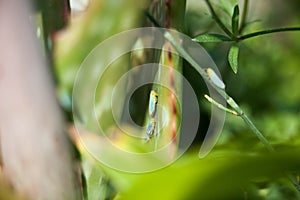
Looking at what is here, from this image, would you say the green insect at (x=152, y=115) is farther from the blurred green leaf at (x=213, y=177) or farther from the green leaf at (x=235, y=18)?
the blurred green leaf at (x=213, y=177)

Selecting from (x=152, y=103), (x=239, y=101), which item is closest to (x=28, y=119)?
(x=152, y=103)

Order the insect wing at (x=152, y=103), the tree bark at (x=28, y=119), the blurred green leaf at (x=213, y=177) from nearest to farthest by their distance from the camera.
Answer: the blurred green leaf at (x=213, y=177)
the tree bark at (x=28, y=119)
the insect wing at (x=152, y=103)

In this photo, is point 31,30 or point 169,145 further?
point 169,145

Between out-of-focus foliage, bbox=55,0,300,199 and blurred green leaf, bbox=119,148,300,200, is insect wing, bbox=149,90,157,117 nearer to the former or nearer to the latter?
out-of-focus foliage, bbox=55,0,300,199

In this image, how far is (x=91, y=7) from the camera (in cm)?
38

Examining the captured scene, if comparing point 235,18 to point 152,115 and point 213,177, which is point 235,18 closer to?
point 152,115

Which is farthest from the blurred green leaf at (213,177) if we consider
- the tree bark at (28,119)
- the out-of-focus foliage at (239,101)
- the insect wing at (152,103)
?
the insect wing at (152,103)

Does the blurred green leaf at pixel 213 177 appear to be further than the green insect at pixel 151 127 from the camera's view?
No

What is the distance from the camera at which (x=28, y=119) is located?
27cm

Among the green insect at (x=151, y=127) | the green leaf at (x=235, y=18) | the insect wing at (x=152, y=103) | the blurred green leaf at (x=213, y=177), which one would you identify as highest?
the blurred green leaf at (x=213, y=177)

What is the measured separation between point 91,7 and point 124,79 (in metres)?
0.06

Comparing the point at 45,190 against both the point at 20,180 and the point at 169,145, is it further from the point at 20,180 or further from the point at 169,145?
the point at 169,145

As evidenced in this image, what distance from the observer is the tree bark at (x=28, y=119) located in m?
0.25

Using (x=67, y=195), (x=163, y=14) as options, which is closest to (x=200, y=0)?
(x=163, y=14)
